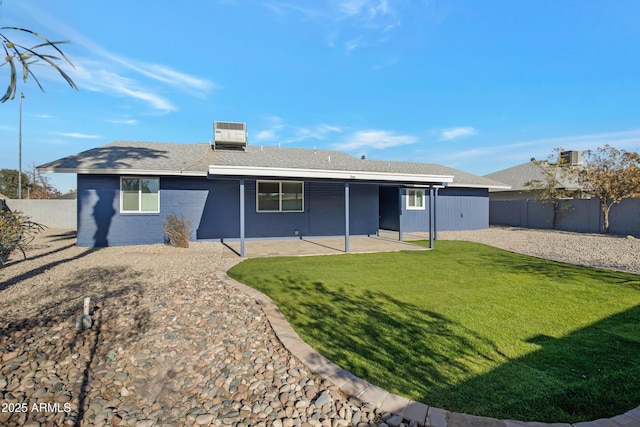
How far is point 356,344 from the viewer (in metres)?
3.50

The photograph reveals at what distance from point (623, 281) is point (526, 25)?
32.3 feet

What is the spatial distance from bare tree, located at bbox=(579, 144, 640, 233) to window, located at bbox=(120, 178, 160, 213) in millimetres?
19370

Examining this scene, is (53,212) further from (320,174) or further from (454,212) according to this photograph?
(454,212)

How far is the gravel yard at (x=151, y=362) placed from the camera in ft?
8.03

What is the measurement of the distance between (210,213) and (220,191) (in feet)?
3.05

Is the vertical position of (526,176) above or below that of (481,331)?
above

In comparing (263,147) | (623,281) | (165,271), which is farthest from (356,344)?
(263,147)

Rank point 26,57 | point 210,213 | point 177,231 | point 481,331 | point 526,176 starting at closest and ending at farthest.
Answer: point 26,57
point 481,331
point 177,231
point 210,213
point 526,176

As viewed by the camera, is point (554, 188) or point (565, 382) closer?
point (565, 382)

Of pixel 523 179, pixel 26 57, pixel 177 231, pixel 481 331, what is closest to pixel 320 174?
pixel 177 231

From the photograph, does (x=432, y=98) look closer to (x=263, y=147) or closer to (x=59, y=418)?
(x=263, y=147)

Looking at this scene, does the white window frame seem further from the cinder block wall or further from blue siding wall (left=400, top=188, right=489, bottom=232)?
the cinder block wall

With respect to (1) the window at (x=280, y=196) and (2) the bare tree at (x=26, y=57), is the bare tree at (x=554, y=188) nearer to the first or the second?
(1) the window at (x=280, y=196)

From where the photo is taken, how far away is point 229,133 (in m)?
14.4
